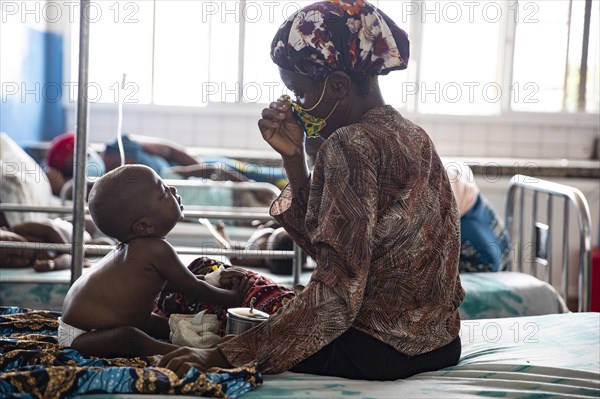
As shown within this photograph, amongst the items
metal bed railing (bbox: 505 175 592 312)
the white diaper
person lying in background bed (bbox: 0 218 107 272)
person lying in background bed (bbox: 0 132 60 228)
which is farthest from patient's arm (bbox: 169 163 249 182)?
the white diaper

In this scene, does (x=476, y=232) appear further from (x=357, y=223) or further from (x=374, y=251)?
(x=357, y=223)

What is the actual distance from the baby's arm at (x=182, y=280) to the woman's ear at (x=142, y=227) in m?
0.04

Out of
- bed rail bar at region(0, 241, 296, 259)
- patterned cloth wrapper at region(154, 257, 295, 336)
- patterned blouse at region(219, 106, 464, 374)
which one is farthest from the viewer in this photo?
bed rail bar at region(0, 241, 296, 259)

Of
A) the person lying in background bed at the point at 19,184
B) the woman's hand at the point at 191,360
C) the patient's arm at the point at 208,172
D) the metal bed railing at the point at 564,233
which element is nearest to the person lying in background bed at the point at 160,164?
the patient's arm at the point at 208,172

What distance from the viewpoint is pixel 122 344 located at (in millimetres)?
1916

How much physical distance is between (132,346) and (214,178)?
3.14 m

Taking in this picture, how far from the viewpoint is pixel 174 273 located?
6.73ft

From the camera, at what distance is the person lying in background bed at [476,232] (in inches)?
145

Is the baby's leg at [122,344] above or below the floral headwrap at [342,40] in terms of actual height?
below

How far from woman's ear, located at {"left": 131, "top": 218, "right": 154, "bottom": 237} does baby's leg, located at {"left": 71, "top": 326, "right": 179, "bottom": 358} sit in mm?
263

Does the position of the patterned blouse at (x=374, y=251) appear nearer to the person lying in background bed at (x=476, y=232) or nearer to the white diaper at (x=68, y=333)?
the white diaper at (x=68, y=333)

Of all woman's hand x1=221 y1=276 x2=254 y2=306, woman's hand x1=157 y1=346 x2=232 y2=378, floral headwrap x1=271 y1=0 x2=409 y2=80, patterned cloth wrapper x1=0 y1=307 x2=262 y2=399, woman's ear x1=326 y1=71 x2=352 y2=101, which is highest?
floral headwrap x1=271 y1=0 x2=409 y2=80

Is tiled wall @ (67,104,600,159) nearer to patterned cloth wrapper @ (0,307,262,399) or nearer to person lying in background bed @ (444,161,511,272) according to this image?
person lying in background bed @ (444,161,511,272)

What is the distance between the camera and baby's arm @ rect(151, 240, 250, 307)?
6.73 ft
